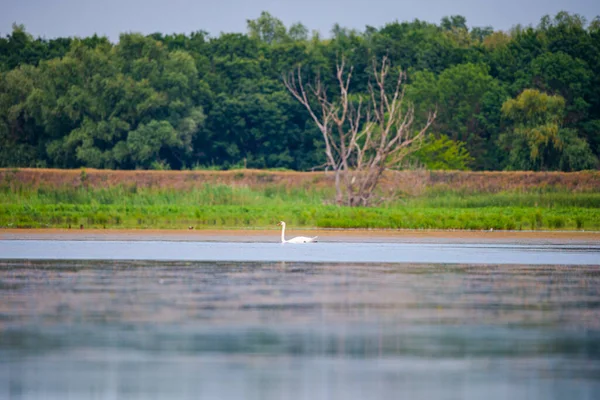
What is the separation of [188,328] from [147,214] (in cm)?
2507

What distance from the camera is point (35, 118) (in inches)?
2854

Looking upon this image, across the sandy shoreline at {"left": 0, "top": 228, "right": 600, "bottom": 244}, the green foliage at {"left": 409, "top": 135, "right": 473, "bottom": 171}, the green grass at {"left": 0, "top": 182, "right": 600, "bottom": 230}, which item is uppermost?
the green foliage at {"left": 409, "top": 135, "right": 473, "bottom": 171}

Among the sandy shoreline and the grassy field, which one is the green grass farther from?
the sandy shoreline

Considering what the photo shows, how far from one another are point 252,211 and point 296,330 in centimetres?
2557

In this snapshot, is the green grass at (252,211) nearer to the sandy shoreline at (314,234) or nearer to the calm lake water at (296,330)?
the sandy shoreline at (314,234)

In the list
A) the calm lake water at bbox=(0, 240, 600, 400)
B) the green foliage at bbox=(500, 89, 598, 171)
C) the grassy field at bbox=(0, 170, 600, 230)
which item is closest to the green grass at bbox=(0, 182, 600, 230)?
the grassy field at bbox=(0, 170, 600, 230)

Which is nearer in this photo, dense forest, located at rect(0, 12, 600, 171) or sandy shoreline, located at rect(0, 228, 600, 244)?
sandy shoreline, located at rect(0, 228, 600, 244)

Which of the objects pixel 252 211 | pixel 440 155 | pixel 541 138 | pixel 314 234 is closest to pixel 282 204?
pixel 252 211

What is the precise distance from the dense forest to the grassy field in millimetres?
13654

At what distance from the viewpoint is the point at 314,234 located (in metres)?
34.5

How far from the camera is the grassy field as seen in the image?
37031 millimetres

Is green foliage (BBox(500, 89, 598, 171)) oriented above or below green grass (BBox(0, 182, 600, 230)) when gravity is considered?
above

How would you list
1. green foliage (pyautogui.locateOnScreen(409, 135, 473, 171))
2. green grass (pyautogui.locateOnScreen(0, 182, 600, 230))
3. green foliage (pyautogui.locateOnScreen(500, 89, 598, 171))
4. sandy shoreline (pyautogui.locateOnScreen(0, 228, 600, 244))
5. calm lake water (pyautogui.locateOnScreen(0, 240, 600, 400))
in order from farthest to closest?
green foliage (pyautogui.locateOnScreen(500, 89, 598, 171)) → green foliage (pyautogui.locateOnScreen(409, 135, 473, 171)) → green grass (pyautogui.locateOnScreen(0, 182, 600, 230)) → sandy shoreline (pyautogui.locateOnScreen(0, 228, 600, 244)) → calm lake water (pyautogui.locateOnScreen(0, 240, 600, 400))

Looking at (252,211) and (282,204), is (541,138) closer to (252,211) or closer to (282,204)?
(282,204)
